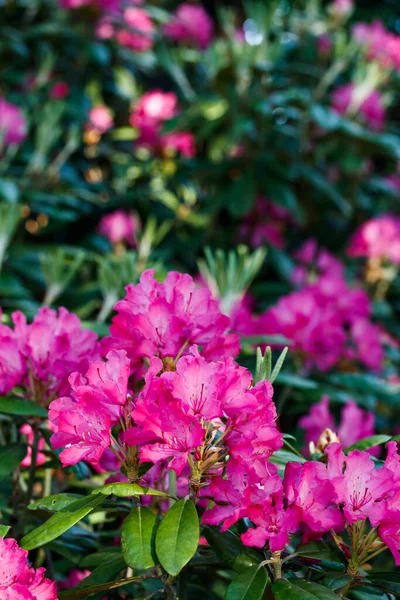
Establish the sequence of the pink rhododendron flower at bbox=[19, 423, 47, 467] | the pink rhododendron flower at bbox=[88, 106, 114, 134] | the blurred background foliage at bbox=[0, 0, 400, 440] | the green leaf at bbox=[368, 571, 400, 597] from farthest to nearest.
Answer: the pink rhododendron flower at bbox=[88, 106, 114, 134] < the blurred background foliage at bbox=[0, 0, 400, 440] < the pink rhododendron flower at bbox=[19, 423, 47, 467] < the green leaf at bbox=[368, 571, 400, 597]

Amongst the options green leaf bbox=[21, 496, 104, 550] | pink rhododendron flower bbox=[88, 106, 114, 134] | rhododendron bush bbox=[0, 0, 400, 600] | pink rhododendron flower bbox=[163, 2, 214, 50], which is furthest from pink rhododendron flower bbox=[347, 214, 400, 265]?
green leaf bbox=[21, 496, 104, 550]

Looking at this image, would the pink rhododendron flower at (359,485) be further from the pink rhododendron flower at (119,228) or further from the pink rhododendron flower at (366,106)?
the pink rhododendron flower at (366,106)

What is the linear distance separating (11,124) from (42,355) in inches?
66.6

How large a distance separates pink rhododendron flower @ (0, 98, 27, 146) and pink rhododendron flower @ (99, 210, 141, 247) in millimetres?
414

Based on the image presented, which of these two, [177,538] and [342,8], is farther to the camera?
[342,8]

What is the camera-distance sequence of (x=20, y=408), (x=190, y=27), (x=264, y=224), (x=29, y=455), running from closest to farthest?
(x=20, y=408) < (x=29, y=455) < (x=264, y=224) < (x=190, y=27)

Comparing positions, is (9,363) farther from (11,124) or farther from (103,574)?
(11,124)

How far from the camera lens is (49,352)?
42.6 inches

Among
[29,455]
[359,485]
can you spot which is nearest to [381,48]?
[29,455]

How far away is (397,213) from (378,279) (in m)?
0.65

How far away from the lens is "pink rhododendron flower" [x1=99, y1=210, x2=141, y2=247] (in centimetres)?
280

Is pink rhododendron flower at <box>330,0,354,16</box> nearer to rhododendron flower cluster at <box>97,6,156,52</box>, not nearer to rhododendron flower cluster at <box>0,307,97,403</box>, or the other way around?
rhododendron flower cluster at <box>97,6,156,52</box>

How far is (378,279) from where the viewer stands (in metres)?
3.02

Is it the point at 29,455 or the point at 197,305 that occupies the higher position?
the point at 197,305
